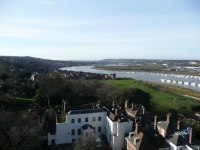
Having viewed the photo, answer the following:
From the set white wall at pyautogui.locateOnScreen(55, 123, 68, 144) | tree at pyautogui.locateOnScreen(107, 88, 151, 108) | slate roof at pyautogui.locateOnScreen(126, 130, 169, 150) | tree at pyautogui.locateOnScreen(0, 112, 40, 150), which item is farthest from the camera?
tree at pyautogui.locateOnScreen(107, 88, 151, 108)

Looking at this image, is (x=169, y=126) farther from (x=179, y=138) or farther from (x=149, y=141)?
(x=149, y=141)

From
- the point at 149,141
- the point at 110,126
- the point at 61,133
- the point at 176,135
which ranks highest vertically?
the point at 176,135

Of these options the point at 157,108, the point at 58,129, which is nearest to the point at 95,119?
the point at 58,129

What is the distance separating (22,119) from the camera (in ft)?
57.8

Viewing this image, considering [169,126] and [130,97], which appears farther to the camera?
[130,97]

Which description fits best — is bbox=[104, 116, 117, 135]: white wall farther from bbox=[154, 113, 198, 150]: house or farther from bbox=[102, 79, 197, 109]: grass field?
bbox=[102, 79, 197, 109]: grass field

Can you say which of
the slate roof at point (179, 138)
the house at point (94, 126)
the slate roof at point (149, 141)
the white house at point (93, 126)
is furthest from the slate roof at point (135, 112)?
the slate roof at point (179, 138)

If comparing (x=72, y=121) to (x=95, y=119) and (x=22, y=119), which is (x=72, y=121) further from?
(x=22, y=119)

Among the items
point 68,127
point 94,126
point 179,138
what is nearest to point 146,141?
point 179,138

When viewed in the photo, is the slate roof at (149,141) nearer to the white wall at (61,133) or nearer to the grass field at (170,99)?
the white wall at (61,133)

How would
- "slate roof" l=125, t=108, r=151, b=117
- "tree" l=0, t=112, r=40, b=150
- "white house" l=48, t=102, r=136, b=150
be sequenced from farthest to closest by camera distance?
"slate roof" l=125, t=108, r=151, b=117 < "white house" l=48, t=102, r=136, b=150 < "tree" l=0, t=112, r=40, b=150

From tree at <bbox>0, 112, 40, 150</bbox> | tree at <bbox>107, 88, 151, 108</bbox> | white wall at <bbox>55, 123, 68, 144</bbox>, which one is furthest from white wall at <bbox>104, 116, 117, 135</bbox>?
tree at <bbox>107, 88, 151, 108</bbox>

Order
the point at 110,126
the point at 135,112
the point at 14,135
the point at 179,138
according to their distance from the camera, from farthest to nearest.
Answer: the point at 135,112
the point at 110,126
the point at 179,138
the point at 14,135

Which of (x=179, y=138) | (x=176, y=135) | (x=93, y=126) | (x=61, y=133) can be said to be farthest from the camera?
(x=93, y=126)
